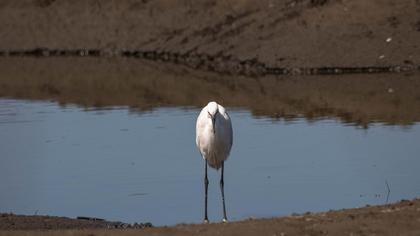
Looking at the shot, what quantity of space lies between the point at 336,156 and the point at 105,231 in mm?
7727

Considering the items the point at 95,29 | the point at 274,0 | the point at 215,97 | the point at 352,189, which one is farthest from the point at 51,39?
the point at 352,189

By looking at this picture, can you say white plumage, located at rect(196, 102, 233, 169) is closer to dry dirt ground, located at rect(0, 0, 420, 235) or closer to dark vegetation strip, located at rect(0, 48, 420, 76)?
dry dirt ground, located at rect(0, 0, 420, 235)

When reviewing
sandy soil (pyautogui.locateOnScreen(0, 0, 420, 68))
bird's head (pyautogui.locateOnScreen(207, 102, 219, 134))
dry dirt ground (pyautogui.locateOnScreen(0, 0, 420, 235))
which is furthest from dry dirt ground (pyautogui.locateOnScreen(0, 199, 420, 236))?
sandy soil (pyautogui.locateOnScreen(0, 0, 420, 68))

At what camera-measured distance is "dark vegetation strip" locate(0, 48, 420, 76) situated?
31.2m

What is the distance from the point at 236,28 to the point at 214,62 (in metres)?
2.25

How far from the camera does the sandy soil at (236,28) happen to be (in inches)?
1268

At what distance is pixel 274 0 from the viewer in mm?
38531

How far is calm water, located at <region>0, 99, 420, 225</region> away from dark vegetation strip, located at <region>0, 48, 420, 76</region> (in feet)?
28.8

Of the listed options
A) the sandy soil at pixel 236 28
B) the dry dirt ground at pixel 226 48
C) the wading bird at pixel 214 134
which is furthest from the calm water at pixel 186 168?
the sandy soil at pixel 236 28

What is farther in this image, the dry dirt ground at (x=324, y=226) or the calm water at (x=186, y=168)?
the calm water at (x=186, y=168)

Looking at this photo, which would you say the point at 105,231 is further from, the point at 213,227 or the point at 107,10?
the point at 107,10

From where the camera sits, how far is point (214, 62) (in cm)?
3516

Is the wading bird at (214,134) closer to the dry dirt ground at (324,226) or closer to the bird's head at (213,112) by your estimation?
the bird's head at (213,112)

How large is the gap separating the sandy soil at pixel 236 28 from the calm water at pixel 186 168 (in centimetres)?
984
